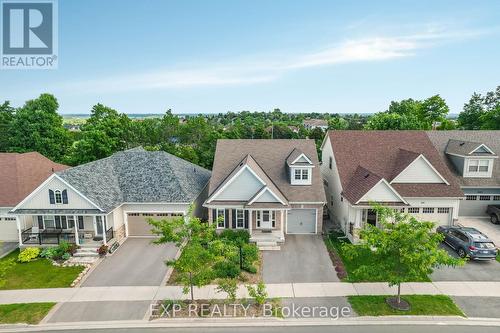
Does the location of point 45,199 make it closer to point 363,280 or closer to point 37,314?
point 37,314

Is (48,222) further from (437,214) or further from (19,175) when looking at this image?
(437,214)

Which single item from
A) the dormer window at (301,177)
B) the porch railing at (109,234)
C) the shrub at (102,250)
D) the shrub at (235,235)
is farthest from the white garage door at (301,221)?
the shrub at (102,250)

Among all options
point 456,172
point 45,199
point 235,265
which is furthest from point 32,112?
point 456,172

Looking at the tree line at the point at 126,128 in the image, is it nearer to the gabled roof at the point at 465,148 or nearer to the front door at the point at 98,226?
the gabled roof at the point at 465,148

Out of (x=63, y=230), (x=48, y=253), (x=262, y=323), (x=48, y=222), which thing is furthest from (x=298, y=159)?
(x=48, y=222)


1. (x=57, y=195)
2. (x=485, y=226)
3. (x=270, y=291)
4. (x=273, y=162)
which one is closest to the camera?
(x=270, y=291)

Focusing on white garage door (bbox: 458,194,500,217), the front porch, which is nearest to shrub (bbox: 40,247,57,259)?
the front porch
